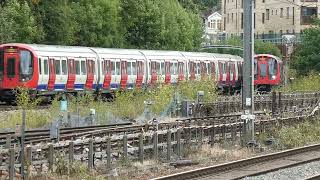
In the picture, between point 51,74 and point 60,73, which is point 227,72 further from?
point 51,74

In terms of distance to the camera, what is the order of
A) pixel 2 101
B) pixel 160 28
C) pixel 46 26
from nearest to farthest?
pixel 2 101 → pixel 46 26 → pixel 160 28

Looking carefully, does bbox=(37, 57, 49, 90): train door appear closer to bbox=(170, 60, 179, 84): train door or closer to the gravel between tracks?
bbox=(170, 60, 179, 84): train door

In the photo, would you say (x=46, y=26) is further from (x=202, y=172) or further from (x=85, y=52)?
(x=202, y=172)

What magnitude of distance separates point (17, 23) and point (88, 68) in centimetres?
861

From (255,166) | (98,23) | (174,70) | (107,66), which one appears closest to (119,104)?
(107,66)

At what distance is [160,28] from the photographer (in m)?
61.4

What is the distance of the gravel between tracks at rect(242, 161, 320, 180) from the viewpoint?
1804 centimetres

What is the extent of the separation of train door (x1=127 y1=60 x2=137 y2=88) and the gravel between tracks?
2138 cm

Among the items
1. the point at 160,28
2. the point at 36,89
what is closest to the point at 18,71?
the point at 36,89

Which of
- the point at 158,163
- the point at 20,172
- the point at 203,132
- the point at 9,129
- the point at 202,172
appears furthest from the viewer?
the point at 9,129

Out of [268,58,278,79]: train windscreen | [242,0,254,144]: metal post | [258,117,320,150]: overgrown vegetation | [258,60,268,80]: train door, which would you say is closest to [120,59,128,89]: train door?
[258,117,320,150]: overgrown vegetation

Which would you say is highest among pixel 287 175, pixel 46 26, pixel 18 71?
pixel 46 26

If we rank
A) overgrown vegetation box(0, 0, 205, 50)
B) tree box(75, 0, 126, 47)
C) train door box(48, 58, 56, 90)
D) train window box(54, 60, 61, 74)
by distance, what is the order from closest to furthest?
train door box(48, 58, 56, 90)
train window box(54, 60, 61, 74)
overgrown vegetation box(0, 0, 205, 50)
tree box(75, 0, 126, 47)

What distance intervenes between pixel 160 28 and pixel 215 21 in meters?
88.5
